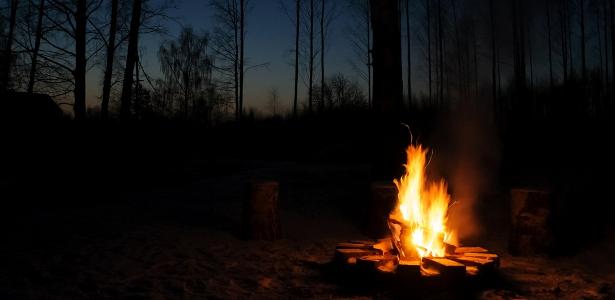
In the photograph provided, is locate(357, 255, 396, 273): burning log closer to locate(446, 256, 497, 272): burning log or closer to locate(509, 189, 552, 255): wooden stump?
locate(446, 256, 497, 272): burning log

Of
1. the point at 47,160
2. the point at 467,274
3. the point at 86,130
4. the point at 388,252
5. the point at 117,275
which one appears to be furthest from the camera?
the point at 86,130

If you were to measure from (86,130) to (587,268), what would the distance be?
39.7 ft

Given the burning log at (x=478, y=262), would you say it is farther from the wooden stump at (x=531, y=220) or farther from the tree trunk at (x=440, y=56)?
the tree trunk at (x=440, y=56)

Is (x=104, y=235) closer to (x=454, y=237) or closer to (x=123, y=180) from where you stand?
(x=454, y=237)

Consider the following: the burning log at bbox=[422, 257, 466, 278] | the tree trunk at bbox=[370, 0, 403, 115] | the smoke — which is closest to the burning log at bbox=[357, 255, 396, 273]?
the burning log at bbox=[422, 257, 466, 278]

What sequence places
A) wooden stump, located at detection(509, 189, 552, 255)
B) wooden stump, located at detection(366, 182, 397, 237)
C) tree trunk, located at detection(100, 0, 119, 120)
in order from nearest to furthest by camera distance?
wooden stump, located at detection(509, 189, 552, 255)
wooden stump, located at detection(366, 182, 397, 237)
tree trunk, located at detection(100, 0, 119, 120)

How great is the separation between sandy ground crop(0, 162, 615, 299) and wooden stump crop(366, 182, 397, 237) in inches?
22.8

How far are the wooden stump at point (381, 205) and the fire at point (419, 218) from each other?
940 mm

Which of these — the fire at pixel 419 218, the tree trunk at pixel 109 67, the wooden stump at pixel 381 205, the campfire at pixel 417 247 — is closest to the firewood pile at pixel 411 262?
the campfire at pixel 417 247

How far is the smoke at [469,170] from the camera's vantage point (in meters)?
7.70

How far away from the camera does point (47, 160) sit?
11609mm

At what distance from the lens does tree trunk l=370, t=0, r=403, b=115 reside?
8547 mm

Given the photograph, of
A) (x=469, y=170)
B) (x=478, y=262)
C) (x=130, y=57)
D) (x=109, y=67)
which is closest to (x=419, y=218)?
(x=478, y=262)

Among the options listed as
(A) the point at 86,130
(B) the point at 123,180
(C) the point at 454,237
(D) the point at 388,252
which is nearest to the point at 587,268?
(C) the point at 454,237
